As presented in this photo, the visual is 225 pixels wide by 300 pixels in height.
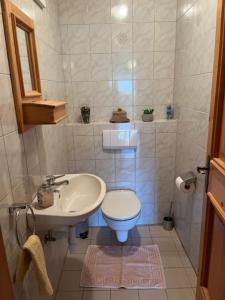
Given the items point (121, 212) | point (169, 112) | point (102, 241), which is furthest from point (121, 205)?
point (169, 112)

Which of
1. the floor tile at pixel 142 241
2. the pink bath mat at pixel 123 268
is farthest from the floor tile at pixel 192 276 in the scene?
the floor tile at pixel 142 241

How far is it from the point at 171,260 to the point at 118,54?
2.03 meters

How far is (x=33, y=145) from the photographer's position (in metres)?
1.40

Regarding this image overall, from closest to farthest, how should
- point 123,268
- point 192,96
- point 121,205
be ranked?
point 192,96 → point 123,268 → point 121,205

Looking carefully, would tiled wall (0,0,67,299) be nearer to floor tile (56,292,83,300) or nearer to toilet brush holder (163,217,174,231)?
floor tile (56,292,83,300)

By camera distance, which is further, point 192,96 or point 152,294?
point 192,96

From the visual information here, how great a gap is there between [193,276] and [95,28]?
2.40m

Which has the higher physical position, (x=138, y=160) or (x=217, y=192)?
(x=217, y=192)

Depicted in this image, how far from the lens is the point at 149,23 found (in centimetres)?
220

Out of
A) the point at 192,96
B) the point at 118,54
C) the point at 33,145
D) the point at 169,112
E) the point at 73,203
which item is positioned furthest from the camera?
the point at 169,112

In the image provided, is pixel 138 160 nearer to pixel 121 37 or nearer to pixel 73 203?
pixel 73 203

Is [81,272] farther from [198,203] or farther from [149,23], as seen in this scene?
[149,23]

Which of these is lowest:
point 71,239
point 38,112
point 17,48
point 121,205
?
point 71,239

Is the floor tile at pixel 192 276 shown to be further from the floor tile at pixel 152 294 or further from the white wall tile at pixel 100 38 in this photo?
the white wall tile at pixel 100 38
